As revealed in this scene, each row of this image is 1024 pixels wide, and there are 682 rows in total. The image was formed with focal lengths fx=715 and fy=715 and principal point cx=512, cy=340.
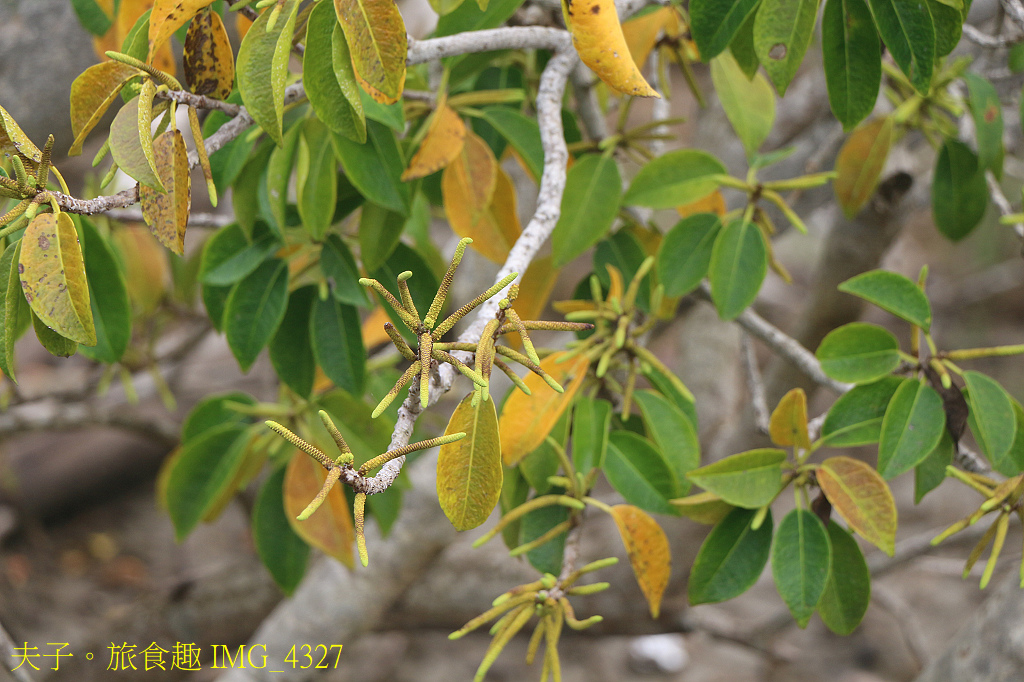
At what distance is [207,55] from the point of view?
0.60 meters

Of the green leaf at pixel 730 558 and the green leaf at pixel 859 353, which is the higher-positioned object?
the green leaf at pixel 859 353

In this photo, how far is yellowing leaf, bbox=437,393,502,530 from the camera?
1.56 ft

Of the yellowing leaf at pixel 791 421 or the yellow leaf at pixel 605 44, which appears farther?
the yellowing leaf at pixel 791 421

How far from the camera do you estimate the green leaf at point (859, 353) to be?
75 centimetres

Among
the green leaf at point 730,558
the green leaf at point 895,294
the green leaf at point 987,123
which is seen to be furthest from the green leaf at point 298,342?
the green leaf at point 987,123

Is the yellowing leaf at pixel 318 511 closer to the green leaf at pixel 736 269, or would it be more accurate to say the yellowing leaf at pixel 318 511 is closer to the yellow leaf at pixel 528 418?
the yellow leaf at pixel 528 418

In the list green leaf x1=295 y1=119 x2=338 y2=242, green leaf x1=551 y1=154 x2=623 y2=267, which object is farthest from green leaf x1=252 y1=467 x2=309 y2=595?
green leaf x1=551 y1=154 x2=623 y2=267

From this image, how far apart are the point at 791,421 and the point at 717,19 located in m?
0.40

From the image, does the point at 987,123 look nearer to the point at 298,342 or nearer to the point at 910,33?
the point at 910,33

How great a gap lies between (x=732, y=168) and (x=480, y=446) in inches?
54.0

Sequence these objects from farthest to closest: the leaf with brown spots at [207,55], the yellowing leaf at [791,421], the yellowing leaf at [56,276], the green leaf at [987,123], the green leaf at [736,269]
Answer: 1. the green leaf at [987,123]
2. the green leaf at [736,269]
3. the yellowing leaf at [791,421]
4. the leaf with brown spots at [207,55]
5. the yellowing leaf at [56,276]

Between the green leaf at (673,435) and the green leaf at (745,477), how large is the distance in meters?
0.07

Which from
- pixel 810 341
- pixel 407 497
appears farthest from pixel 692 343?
pixel 407 497

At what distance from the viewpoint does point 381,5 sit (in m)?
0.52
